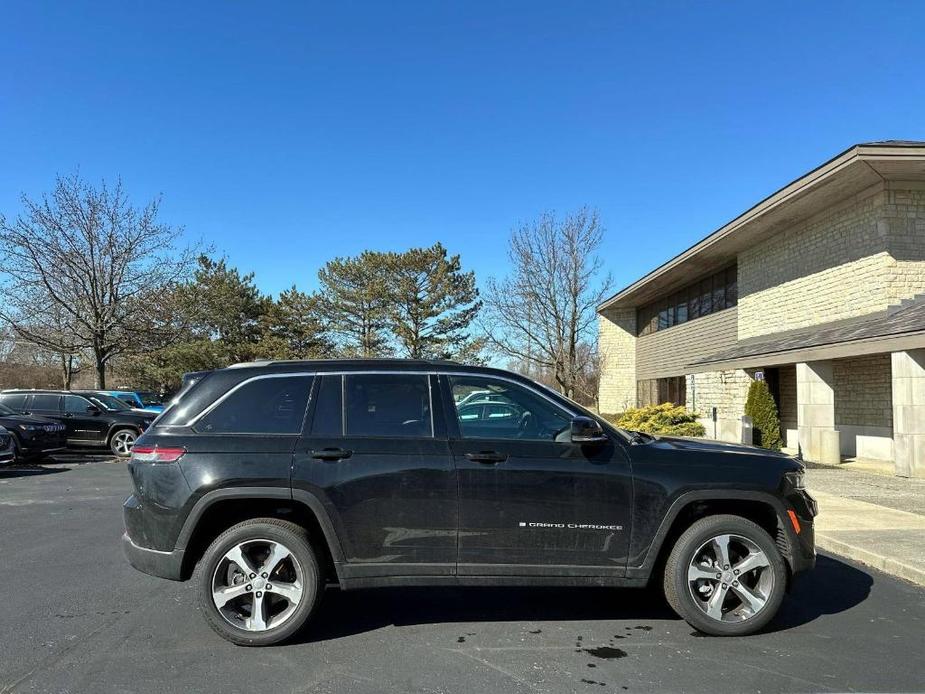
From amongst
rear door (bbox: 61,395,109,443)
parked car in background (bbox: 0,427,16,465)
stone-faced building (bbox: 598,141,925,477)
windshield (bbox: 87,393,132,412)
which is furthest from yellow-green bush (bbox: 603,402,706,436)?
parked car in background (bbox: 0,427,16,465)

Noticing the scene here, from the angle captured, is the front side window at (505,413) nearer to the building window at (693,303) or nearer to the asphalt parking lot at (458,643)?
the asphalt parking lot at (458,643)

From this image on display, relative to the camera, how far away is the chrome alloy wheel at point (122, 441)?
16.0m

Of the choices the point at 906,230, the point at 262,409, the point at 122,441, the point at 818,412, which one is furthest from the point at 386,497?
the point at 122,441

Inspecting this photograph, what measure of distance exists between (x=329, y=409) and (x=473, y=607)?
6.23 feet

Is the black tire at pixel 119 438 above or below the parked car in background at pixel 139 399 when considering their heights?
below

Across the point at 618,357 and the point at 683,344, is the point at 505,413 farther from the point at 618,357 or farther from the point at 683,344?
the point at 618,357

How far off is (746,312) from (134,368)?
30619 mm

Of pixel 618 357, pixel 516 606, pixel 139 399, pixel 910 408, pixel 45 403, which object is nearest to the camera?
pixel 516 606

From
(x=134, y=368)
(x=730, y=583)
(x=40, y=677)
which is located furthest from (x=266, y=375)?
(x=134, y=368)

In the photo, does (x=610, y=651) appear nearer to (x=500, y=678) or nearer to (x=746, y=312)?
(x=500, y=678)

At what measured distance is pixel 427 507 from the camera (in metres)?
4.13

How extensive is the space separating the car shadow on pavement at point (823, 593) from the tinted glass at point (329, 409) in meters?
3.26

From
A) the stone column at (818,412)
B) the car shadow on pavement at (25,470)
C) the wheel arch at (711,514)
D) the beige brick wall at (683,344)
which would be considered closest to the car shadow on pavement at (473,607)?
the wheel arch at (711,514)

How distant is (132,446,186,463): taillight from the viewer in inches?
165
